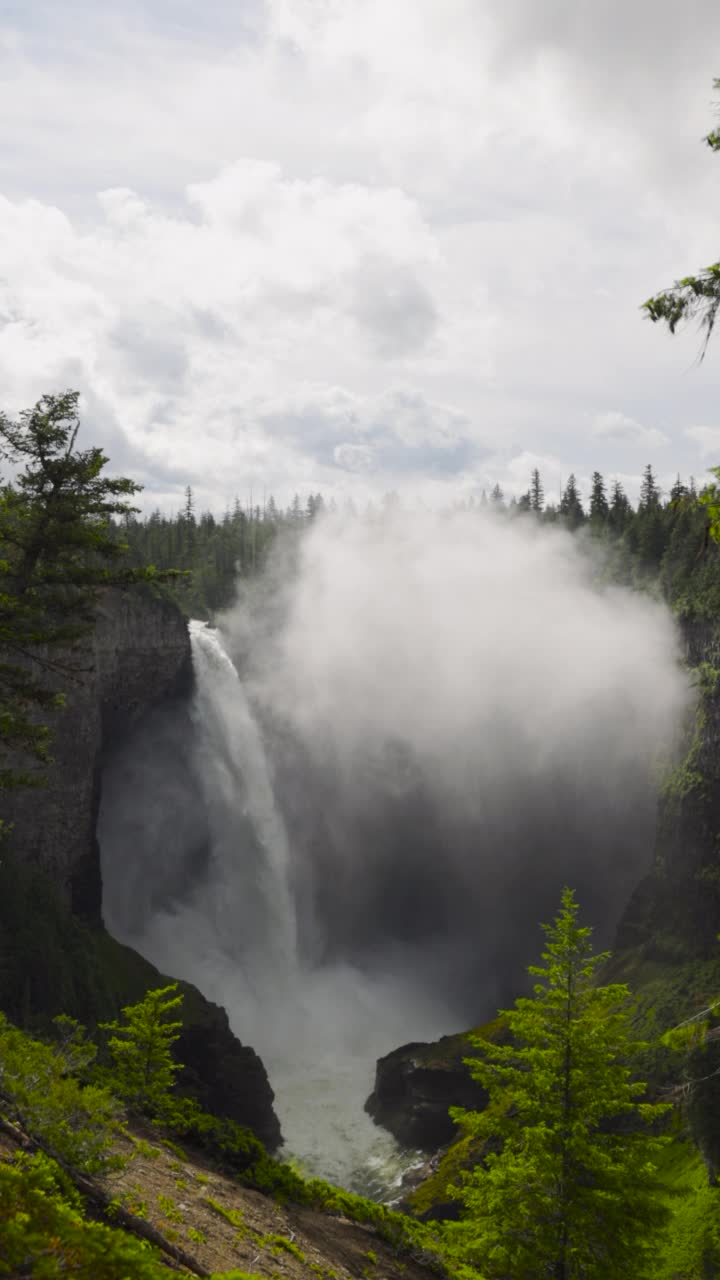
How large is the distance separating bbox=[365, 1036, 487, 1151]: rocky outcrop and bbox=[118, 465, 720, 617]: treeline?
97.5ft

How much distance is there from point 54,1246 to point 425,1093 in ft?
135

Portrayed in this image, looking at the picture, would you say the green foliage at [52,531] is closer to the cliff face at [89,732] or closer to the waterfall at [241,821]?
the cliff face at [89,732]

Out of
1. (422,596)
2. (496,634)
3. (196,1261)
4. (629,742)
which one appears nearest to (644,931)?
(629,742)

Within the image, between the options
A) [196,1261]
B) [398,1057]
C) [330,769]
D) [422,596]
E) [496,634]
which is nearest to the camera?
[196,1261]

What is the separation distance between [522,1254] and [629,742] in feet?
178

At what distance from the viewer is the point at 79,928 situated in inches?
1574

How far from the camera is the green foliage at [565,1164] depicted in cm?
1363

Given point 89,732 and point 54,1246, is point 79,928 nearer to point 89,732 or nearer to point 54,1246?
point 89,732

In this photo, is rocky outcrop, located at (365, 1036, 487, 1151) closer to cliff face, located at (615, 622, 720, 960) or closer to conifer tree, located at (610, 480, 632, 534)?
cliff face, located at (615, 622, 720, 960)

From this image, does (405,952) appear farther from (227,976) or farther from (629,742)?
(629,742)

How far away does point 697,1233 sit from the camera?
28.8m

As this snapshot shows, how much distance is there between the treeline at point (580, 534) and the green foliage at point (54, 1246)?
28.6 metres

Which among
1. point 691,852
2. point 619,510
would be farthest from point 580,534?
point 691,852

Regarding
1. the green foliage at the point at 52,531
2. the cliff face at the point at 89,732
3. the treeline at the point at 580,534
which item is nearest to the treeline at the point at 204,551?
the treeline at the point at 580,534
